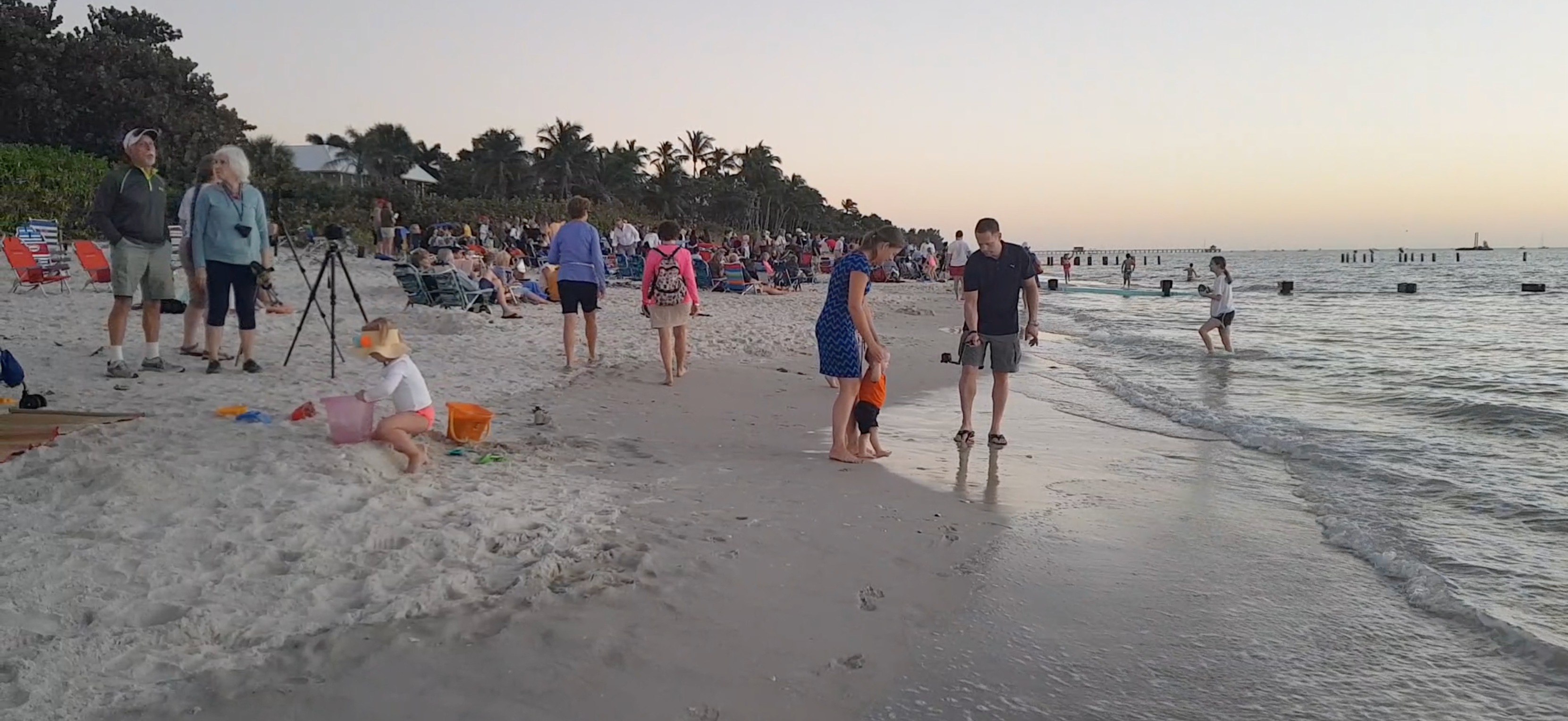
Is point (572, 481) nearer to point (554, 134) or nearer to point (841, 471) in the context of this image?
point (841, 471)

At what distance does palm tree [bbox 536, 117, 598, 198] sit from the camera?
56.2 m

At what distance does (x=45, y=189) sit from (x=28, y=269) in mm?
11089

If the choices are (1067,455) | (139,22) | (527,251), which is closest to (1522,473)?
(1067,455)

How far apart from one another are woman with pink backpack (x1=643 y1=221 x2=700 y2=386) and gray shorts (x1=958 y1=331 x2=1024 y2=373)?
2642 mm

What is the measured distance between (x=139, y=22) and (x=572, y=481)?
158 ft

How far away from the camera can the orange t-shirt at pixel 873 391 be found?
19.6 feet

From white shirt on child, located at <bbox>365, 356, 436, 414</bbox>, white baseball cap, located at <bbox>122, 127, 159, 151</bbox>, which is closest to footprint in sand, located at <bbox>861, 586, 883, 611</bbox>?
white shirt on child, located at <bbox>365, 356, 436, 414</bbox>

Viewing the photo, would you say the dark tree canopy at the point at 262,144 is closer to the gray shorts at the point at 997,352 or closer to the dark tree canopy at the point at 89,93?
the dark tree canopy at the point at 89,93


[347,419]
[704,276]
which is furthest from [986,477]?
[704,276]

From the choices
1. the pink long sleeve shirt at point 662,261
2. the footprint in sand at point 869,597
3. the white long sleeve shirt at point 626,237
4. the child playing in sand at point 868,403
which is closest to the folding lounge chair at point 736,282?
the white long sleeve shirt at point 626,237

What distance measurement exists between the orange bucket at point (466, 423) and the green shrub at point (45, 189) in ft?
58.0

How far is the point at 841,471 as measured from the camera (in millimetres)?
5680

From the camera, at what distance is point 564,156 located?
56.2m

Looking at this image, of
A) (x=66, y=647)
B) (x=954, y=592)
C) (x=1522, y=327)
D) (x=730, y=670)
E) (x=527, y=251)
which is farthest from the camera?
(x=527, y=251)
